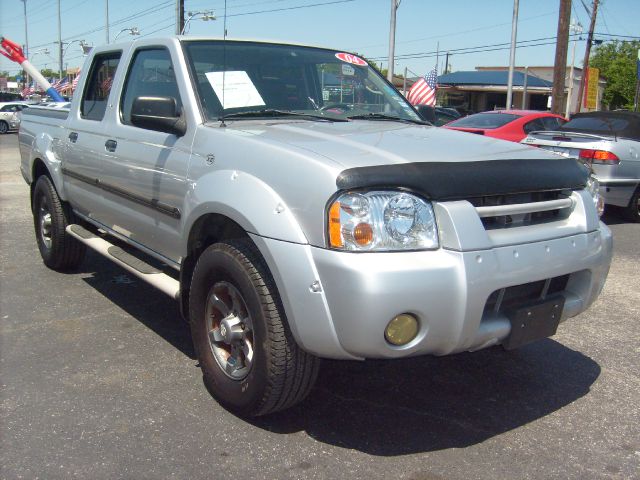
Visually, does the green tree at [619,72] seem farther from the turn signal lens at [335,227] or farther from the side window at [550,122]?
the turn signal lens at [335,227]

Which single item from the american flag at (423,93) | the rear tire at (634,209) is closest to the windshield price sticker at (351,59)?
the rear tire at (634,209)

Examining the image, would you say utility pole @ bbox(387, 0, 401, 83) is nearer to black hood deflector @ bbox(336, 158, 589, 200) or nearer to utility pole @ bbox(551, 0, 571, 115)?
utility pole @ bbox(551, 0, 571, 115)

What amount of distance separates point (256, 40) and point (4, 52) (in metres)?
7.98

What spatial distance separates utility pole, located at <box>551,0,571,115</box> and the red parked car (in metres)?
4.24

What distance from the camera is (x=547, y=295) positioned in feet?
10.3

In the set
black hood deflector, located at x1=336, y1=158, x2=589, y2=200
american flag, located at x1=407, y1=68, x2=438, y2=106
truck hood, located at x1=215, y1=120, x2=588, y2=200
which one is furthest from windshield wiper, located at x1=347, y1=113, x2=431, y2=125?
american flag, located at x1=407, y1=68, x2=438, y2=106

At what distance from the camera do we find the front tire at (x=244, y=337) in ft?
9.39

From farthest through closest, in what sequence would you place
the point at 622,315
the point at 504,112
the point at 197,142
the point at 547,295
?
1. the point at 504,112
2. the point at 622,315
3. the point at 197,142
4. the point at 547,295

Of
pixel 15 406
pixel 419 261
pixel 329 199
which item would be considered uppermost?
pixel 329 199

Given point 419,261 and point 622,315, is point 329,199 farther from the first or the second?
point 622,315

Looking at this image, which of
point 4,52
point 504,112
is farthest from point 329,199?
point 504,112

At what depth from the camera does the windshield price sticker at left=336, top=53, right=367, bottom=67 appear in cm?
454

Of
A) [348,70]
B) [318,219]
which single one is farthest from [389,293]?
[348,70]

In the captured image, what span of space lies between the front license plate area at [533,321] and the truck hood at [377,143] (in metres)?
0.69
